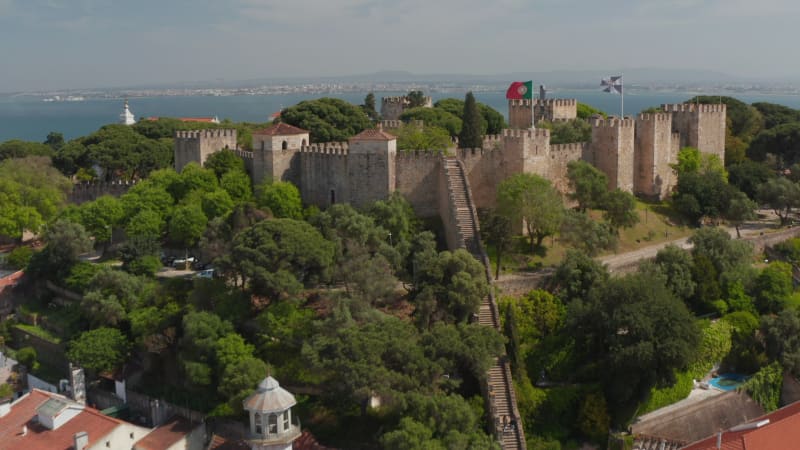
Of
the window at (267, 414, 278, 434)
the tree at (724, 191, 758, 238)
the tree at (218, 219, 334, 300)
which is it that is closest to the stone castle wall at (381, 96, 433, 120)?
the tree at (724, 191, 758, 238)

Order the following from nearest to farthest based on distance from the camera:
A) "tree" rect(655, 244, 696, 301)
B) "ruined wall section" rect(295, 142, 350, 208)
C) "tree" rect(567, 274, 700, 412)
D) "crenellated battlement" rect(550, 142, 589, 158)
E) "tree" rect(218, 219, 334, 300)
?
"tree" rect(567, 274, 700, 412) < "tree" rect(218, 219, 334, 300) < "tree" rect(655, 244, 696, 301) < "ruined wall section" rect(295, 142, 350, 208) < "crenellated battlement" rect(550, 142, 589, 158)

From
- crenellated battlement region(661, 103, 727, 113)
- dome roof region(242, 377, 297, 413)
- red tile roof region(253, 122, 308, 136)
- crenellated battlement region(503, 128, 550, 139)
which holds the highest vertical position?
crenellated battlement region(661, 103, 727, 113)

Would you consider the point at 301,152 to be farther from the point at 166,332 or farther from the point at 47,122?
the point at 47,122

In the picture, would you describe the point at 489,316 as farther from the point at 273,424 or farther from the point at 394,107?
the point at 394,107

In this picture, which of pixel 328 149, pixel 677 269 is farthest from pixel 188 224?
pixel 677 269

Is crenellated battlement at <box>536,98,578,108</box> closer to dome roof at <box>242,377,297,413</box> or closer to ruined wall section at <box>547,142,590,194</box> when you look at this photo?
ruined wall section at <box>547,142,590,194</box>

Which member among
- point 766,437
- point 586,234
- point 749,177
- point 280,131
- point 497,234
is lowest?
point 766,437

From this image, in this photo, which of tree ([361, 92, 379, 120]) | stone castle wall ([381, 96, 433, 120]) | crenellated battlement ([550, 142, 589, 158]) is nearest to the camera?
crenellated battlement ([550, 142, 589, 158])
